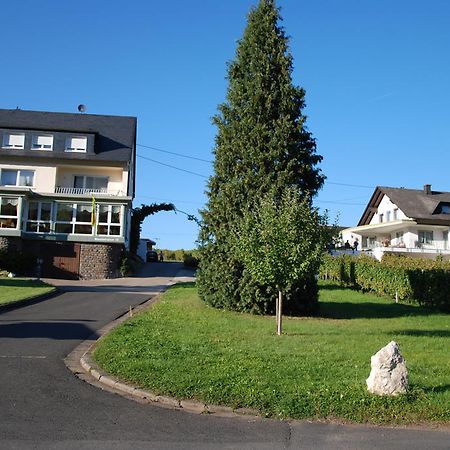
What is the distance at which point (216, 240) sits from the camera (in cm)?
1803

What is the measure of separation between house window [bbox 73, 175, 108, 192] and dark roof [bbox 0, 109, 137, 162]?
6.75ft

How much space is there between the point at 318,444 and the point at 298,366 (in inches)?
112

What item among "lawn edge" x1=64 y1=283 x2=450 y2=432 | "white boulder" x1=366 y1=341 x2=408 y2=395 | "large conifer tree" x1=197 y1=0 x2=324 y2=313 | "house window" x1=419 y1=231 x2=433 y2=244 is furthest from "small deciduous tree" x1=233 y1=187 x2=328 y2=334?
"house window" x1=419 y1=231 x2=433 y2=244

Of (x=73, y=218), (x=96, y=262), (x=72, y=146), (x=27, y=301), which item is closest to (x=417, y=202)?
(x=96, y=262)

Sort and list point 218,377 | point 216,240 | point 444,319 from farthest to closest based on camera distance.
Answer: point 216,240, point 444,319, point 218,377

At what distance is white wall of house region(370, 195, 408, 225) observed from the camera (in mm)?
53062

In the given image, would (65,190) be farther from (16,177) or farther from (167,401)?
(167,401)

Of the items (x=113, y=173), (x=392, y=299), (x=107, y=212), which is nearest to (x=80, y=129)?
(x=113, y=173)

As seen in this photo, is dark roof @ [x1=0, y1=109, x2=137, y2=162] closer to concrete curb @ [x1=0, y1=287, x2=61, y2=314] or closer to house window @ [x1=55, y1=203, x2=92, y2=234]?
house window @ [x1=55, y1=203, x2=92, y2=234]

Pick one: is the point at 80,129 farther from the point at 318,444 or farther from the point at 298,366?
the point at 318,444

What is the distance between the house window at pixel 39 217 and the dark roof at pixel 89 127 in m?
4.08

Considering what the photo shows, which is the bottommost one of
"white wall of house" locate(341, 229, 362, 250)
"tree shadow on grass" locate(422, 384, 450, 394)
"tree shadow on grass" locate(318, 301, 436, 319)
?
"tree shadow on grass" locate(422, 384, 450, 394)

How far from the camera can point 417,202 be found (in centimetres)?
5381

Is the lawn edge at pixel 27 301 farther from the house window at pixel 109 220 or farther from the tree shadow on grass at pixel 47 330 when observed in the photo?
the house window at pixel 109 220
